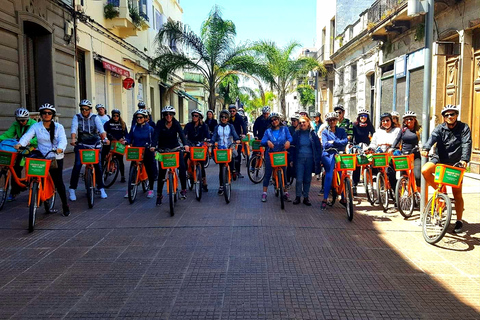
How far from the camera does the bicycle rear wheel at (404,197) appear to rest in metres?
7.46

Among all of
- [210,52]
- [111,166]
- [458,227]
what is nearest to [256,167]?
[111,166]

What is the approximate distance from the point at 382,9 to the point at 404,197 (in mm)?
13636

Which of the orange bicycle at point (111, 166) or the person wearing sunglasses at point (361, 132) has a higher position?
the person wearing sunglasses at point (361, 132)

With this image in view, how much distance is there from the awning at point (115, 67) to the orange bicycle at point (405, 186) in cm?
1386

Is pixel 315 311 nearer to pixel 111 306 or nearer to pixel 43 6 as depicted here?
pixel 111 306

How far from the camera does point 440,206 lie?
6027 mm

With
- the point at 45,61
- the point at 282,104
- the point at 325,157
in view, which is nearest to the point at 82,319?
the point at 325,157

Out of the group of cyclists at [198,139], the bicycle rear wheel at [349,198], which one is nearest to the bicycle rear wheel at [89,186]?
the group of cyclists at [198,139]

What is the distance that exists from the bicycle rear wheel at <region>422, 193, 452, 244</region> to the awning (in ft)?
49.5

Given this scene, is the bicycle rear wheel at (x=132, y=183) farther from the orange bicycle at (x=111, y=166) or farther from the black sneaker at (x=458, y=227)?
the black sneaker at (x=458, y=227)

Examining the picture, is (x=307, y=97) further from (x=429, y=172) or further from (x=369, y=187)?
(x=429, y=172)

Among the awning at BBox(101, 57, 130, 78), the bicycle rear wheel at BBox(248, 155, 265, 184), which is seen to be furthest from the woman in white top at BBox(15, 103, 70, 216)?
the awning at BBox(101, 57, 130, 78)

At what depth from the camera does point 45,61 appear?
14.6 metres

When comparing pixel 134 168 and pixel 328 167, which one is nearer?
pixel 328 167
